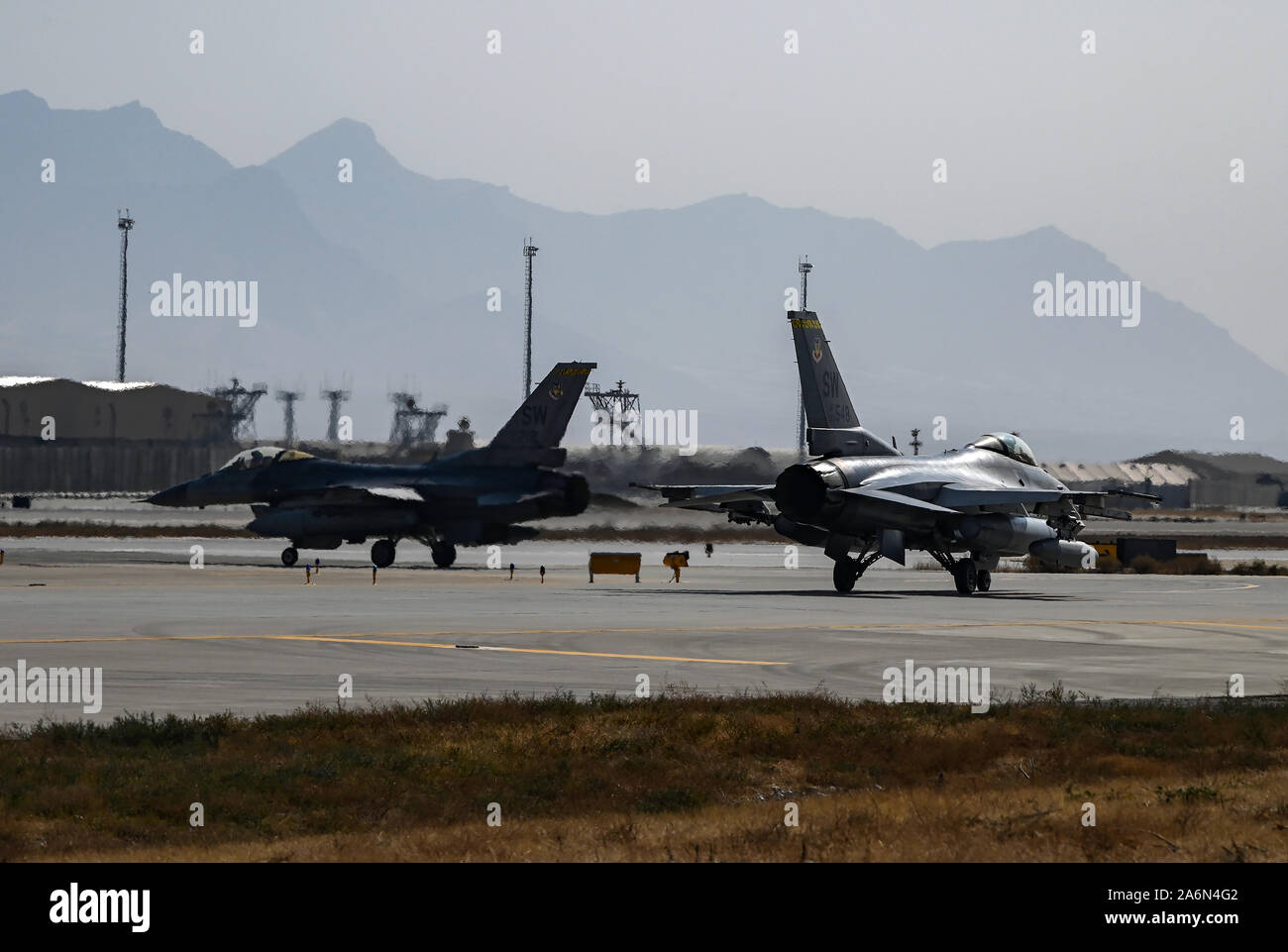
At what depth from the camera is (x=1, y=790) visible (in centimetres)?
1336

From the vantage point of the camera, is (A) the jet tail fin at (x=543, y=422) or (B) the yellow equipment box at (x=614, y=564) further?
(A) the jet tail fin at (x=543, y=422)

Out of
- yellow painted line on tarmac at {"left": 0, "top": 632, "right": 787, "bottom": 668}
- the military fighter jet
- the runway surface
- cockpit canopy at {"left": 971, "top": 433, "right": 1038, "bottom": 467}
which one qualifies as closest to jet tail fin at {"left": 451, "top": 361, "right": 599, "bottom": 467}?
the runway surface

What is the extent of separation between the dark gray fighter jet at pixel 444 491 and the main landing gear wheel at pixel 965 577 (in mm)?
13626

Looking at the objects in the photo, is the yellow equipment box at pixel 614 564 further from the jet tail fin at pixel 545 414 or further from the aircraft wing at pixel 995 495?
the aircraft wing at pixel 995 495

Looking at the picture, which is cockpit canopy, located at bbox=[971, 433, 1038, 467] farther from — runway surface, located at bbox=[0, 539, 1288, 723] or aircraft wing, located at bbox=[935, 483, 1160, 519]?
runway surface, located at bbox=[0, 539, 1288, 723]

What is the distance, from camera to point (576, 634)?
95.6 feet

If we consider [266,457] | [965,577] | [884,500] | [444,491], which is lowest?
[965,577]

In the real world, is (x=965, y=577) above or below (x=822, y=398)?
below

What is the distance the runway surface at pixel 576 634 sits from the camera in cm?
2178

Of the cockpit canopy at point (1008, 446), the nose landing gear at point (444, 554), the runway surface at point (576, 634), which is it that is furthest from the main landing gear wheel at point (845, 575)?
the nose landing gear at point (444, 554)

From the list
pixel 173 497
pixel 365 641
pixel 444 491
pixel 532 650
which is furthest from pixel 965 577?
pixel 173 497

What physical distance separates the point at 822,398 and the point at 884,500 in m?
3.53

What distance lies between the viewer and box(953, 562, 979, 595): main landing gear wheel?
4397cm

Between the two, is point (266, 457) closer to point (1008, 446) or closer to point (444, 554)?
point (444, 554)
